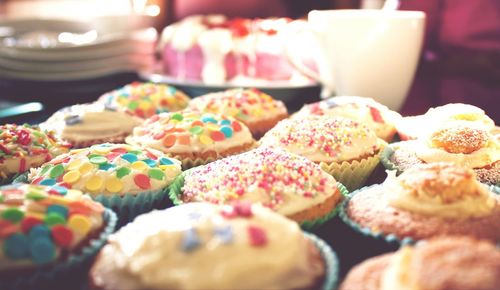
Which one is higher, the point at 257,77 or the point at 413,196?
the point at 413,196

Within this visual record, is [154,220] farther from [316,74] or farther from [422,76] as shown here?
[422,76]

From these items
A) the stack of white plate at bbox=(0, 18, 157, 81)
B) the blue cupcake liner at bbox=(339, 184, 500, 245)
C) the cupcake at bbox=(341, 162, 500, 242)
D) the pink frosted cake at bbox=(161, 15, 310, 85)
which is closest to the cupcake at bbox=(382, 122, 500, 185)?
the blue cupcake liner at bbox=(339, 184, 500, 245)

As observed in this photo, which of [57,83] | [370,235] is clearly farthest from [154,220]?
[57,83]

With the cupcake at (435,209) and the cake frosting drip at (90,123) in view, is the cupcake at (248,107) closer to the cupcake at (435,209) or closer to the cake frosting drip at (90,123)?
the cake frosting drip at (90,123)

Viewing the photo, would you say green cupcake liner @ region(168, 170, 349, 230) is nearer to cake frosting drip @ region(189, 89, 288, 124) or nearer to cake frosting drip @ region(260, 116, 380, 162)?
cake frosting drip @ region(260, 116, 380, 162)

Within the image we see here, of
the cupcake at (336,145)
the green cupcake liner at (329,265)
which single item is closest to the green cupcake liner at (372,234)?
the green cupcake liner at (329,265)

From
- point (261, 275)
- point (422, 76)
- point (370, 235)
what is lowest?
point (422, 76)
